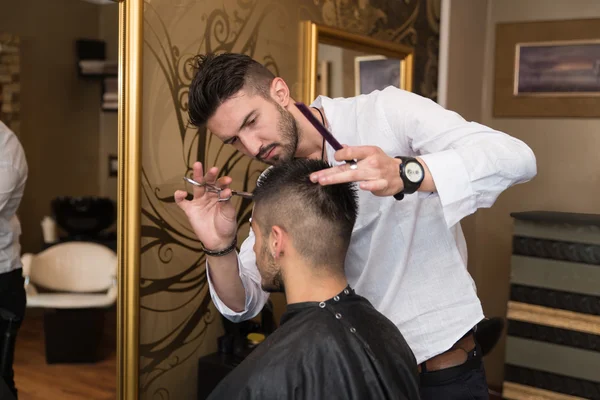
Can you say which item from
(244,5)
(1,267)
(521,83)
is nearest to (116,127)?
(1,267)

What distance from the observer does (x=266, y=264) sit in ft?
4.41

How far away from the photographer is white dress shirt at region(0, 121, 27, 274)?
4.66 feet

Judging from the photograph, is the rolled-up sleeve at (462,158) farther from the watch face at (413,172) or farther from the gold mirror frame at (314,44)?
the gold mirror frame at (314,44)

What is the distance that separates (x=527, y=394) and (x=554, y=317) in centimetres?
42

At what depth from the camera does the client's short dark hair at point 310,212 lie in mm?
1283

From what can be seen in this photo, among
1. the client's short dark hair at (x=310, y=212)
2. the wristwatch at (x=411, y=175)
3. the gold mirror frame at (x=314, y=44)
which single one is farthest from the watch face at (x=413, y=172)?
the gold mirror frame at (x=314, y=44)

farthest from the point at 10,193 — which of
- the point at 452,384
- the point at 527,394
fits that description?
the point at 527,394

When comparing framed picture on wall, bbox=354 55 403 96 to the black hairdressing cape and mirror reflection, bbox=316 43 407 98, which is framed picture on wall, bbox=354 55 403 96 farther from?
the black hairdressing cape

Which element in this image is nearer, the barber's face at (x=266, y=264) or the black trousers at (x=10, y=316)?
the barber's face at (x=266, y=264)

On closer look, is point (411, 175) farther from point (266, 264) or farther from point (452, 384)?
point (452, 384)

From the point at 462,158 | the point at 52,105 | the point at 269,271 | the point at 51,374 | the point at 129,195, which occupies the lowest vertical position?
the point at 51,374

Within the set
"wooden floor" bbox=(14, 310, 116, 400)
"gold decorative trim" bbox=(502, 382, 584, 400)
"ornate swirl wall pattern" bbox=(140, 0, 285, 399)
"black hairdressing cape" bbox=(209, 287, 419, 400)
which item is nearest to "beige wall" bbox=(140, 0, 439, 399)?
"ornate swirl wall pattern" bbox=(140, 0, 285, 399)

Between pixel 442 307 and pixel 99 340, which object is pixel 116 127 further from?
pixel 442 307

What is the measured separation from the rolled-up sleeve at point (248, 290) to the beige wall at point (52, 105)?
0.41 metres
